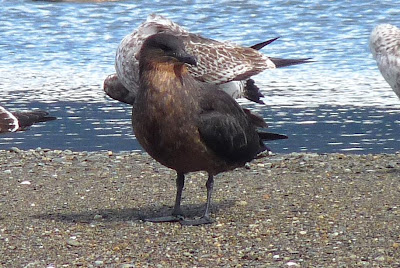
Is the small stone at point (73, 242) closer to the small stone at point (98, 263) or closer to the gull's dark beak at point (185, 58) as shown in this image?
the small stone at point (98, 263)

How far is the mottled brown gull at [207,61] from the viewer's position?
9.37 metres

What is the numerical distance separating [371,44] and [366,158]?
154 centimetres

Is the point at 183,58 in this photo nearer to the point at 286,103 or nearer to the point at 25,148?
the point at 25,148

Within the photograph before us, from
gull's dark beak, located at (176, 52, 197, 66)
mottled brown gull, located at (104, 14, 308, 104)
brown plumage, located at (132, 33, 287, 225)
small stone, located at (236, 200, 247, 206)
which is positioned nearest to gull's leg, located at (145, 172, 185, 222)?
brown plumage, located at (132, 33, 287, 225)

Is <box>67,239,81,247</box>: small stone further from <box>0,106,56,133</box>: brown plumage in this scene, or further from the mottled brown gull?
the mottled brown gull

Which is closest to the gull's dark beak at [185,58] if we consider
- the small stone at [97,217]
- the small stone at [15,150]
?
the small stone at [97,217]

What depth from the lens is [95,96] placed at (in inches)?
508

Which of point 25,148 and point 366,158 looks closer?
point 366,158

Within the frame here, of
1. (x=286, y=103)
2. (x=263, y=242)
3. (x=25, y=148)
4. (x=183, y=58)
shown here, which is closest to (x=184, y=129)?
(x=183, y=58)

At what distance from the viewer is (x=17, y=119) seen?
8367 millimetres

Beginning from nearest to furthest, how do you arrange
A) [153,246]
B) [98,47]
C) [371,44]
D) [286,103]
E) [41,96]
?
1. [153,246]
2. [371,44]
3. [286,103]
4. [41,96]
5. [98,47]

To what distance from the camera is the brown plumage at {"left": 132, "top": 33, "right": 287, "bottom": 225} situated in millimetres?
6285

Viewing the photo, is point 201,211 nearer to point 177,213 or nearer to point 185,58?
point 177,213

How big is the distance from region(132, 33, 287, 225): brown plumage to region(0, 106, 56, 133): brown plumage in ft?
Answer: 7.06
